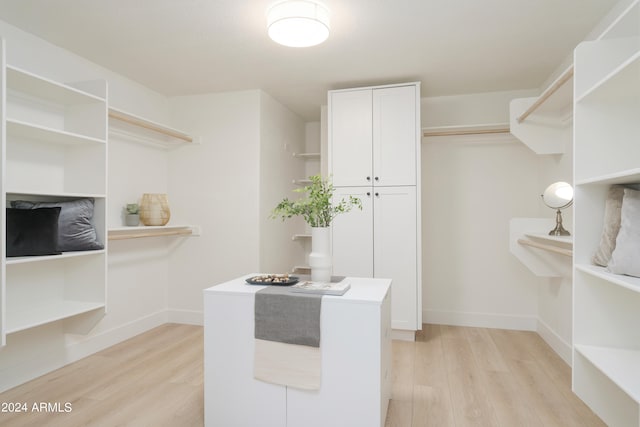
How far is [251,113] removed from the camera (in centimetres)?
380

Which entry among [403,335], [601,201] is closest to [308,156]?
[403,335]

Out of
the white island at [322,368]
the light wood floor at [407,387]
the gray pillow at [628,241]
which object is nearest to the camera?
the gray pillow at [628,241]

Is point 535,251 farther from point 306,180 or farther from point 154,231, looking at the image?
point 154,231

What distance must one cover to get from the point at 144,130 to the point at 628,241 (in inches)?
143

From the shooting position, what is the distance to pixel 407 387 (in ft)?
8.17

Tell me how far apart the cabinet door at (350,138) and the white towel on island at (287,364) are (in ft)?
6.57

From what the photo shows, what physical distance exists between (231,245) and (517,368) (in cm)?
267

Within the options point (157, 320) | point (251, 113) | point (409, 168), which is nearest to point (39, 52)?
point (251, 113)

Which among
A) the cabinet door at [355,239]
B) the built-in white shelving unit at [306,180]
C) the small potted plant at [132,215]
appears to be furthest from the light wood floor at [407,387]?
the built-in white shelving unit at [306,180]

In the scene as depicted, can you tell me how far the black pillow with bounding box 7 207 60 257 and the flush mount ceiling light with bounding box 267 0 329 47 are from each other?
176 cm

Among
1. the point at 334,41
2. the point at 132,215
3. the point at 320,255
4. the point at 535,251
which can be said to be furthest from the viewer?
the point at 132,215

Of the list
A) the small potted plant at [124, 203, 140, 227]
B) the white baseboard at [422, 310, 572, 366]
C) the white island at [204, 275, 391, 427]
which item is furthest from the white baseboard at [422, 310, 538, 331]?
the small potted plant at [124, 203, 140, 227]

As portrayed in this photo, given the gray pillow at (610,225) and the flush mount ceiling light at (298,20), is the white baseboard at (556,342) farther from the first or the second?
the flush mount ceiling light at (298,20)

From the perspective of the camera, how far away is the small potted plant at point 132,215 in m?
3.28
